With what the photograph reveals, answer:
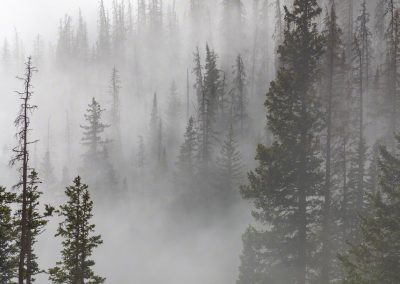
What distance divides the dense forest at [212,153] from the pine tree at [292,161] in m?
0.07

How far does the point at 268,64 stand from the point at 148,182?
50558 mm

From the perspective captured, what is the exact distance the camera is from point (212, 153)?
72.3 m

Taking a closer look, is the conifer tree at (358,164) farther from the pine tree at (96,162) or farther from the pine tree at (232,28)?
the pine tree at (232,28)

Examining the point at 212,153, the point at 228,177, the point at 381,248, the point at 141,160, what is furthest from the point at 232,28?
the point at 381,248

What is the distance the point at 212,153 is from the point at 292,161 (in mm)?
52217

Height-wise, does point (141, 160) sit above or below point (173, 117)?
below

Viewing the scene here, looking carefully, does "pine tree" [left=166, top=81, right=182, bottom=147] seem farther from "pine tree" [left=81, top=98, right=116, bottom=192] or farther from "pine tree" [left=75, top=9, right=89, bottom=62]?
"pine tree" [left=75, top=9, right=89, bottom=62]

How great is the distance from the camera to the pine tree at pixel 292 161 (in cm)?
1995

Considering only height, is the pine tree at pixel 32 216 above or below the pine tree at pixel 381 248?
above

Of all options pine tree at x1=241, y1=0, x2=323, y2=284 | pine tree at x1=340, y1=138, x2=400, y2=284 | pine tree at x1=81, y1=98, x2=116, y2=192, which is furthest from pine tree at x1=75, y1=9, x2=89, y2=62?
pine tree at x1=340, y1=138, x2=400, y2=284

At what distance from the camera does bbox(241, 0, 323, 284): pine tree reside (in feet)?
65.5

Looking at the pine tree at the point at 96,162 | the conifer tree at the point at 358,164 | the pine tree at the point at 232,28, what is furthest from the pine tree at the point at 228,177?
the pine tree at the point at 232,28

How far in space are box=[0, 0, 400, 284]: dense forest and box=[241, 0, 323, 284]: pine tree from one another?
0.07 metres

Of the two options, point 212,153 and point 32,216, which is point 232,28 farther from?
point 32,216
